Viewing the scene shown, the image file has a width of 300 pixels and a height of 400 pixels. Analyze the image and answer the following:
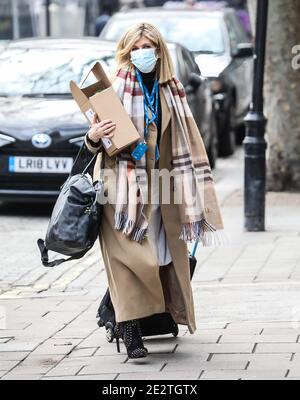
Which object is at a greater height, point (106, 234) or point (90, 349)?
→ point (106, 234)

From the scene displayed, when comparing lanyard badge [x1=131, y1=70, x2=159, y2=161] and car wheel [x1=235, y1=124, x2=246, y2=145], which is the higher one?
lanyard badge [x1=131, y1=70, x2=159, y2=161]

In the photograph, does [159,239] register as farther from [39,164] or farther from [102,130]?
[39,164]

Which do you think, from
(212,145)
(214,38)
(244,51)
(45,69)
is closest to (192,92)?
(212,145)

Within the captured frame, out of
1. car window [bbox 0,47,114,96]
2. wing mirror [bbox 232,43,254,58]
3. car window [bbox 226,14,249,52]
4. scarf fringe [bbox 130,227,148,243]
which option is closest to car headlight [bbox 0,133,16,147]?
car window [bbox 0,47,114,96]

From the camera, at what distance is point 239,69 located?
18.1m

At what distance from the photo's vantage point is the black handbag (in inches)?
252

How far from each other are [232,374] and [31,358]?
1192 mm

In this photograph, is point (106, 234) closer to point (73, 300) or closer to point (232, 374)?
point (232, 374)

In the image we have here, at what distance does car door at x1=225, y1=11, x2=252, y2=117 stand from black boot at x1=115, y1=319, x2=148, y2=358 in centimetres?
1092

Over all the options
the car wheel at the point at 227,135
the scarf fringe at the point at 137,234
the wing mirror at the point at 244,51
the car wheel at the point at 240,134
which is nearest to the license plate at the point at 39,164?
the wing mirror at the point at 244,51

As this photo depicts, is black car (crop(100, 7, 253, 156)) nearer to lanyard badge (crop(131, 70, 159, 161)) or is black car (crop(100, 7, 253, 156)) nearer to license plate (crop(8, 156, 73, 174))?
license plate (crop(8, 156, 73, 174))

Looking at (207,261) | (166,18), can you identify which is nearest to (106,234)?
(207,261)

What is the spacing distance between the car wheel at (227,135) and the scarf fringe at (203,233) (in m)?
10.6

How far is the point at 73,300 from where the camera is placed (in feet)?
27.4
